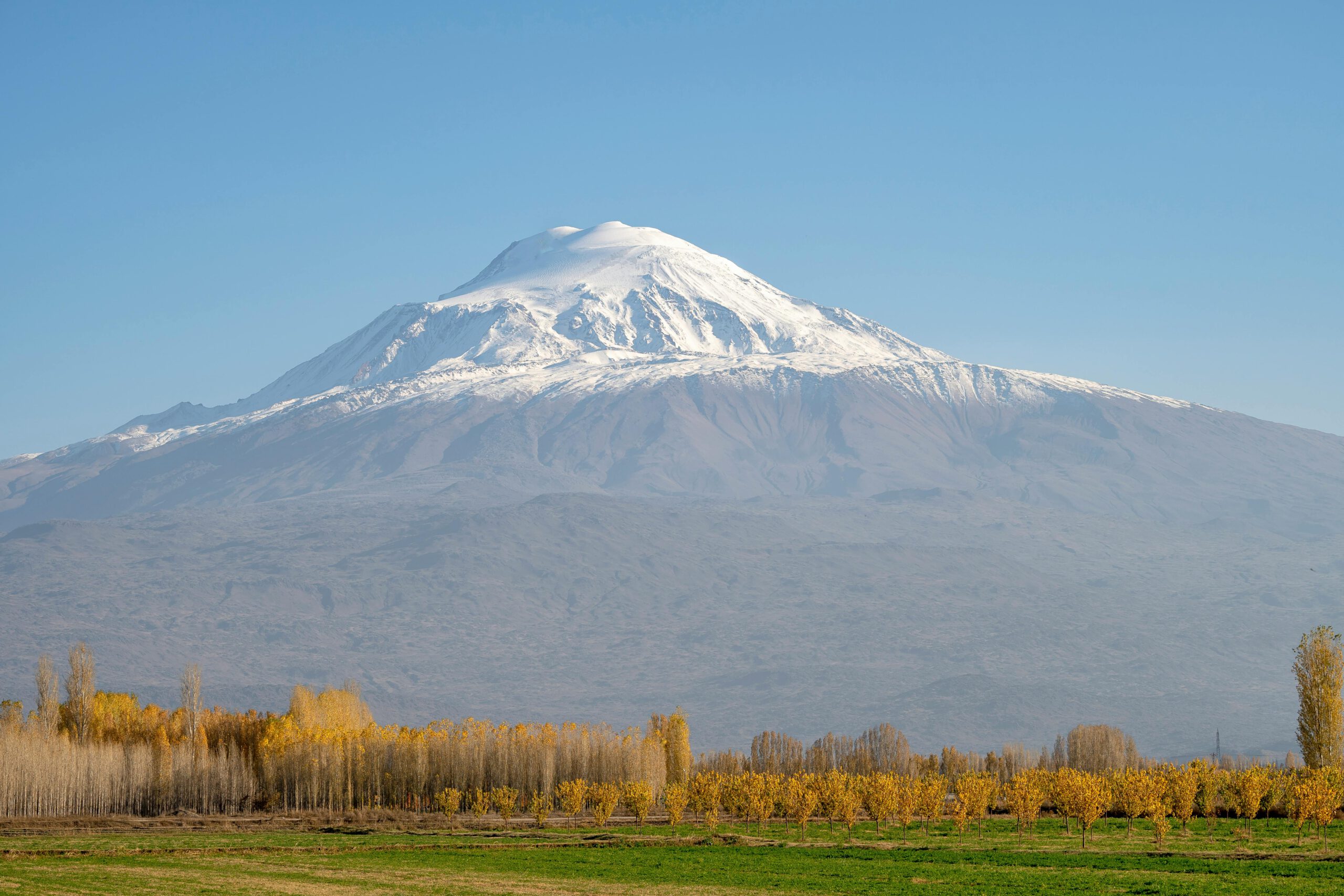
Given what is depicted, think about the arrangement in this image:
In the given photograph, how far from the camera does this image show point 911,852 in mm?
50125

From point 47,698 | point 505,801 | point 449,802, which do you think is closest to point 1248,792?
point 505,801

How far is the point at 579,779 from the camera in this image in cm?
7281

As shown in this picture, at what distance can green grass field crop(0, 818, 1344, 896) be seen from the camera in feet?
131

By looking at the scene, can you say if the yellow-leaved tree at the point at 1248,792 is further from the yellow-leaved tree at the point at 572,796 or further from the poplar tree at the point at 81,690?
the poplar tree at the point at 81,690

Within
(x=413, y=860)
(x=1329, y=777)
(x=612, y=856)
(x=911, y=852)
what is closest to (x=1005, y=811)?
(x=1329, y=777)

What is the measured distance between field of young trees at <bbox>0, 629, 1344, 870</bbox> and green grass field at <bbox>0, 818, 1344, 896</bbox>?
4.90 ft

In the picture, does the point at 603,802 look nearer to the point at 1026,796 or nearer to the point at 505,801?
the point at 505,801

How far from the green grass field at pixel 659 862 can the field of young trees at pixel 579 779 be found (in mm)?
1493

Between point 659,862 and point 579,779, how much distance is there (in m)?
24.9

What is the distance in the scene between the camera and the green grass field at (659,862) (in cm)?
3981

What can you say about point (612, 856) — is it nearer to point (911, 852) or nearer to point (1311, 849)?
point (911, 852)

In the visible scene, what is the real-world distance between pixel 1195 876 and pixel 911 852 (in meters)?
11.4

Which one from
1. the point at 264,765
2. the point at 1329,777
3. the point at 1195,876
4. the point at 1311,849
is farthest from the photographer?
the point at 264,765

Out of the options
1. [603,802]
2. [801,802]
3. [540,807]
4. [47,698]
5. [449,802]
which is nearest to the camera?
[801,802]
